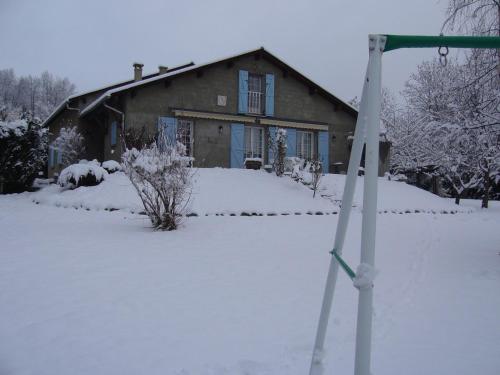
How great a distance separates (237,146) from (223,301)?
11656mm

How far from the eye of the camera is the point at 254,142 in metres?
15.4

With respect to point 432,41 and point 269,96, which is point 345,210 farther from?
point 269,96

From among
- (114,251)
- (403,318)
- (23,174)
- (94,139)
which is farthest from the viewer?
(94,139)

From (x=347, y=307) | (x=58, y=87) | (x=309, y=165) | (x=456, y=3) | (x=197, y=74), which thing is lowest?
(x=347, y=307)

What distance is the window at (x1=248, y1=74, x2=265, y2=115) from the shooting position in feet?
50.5

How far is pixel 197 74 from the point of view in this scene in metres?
14.2

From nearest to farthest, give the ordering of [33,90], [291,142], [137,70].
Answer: [291,142], [137,70], [33,90]

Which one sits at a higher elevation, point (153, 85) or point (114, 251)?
point (153, 85)

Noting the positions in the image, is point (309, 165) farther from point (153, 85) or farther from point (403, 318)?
point (403, 318)

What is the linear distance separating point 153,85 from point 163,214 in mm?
8442

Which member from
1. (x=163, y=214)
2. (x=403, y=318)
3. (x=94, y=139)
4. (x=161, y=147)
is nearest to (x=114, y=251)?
(x=163, y=214)

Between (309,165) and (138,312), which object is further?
(309,165)

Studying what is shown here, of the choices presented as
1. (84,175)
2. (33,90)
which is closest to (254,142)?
(84,175)

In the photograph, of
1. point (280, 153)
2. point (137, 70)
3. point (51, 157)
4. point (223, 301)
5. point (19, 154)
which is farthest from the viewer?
point (51, 157)
